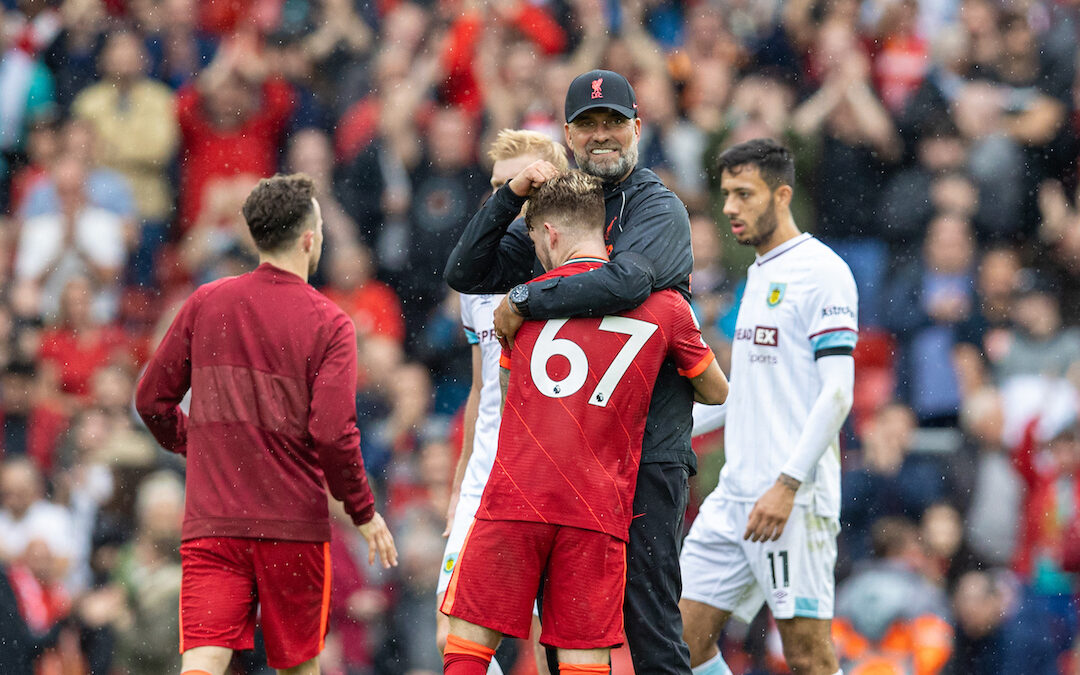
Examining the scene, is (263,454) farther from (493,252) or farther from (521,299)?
(521,299)

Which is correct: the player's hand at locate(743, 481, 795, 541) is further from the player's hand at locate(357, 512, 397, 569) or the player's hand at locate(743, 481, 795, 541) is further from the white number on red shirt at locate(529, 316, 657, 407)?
the player's hand at locate(357, 512, 397, 569)

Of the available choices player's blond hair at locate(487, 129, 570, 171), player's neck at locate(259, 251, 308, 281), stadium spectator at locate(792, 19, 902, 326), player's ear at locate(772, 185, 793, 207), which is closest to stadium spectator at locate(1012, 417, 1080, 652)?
stadium spectator at locate(792, 19, 902, 326)

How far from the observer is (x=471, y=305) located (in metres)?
6.79

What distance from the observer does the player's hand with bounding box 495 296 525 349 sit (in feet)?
16.4

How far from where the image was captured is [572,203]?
198 inches

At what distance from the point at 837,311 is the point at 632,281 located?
171 centimetres

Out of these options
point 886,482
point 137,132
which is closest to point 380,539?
point 886,482

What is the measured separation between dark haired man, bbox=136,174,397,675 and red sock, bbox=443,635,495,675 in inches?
44.8

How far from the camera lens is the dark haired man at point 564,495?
4812 mm

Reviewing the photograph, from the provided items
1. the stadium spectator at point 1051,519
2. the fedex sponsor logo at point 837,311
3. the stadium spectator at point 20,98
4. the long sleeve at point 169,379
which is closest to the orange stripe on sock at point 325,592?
the long sleeve at point 169,379

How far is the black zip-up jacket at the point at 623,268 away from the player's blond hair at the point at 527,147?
86cm

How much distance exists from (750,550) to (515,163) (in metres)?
2.12

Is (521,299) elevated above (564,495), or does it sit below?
above

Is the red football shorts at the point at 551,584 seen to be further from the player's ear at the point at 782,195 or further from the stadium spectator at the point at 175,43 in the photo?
the stadium spectator at the point at 175,43
